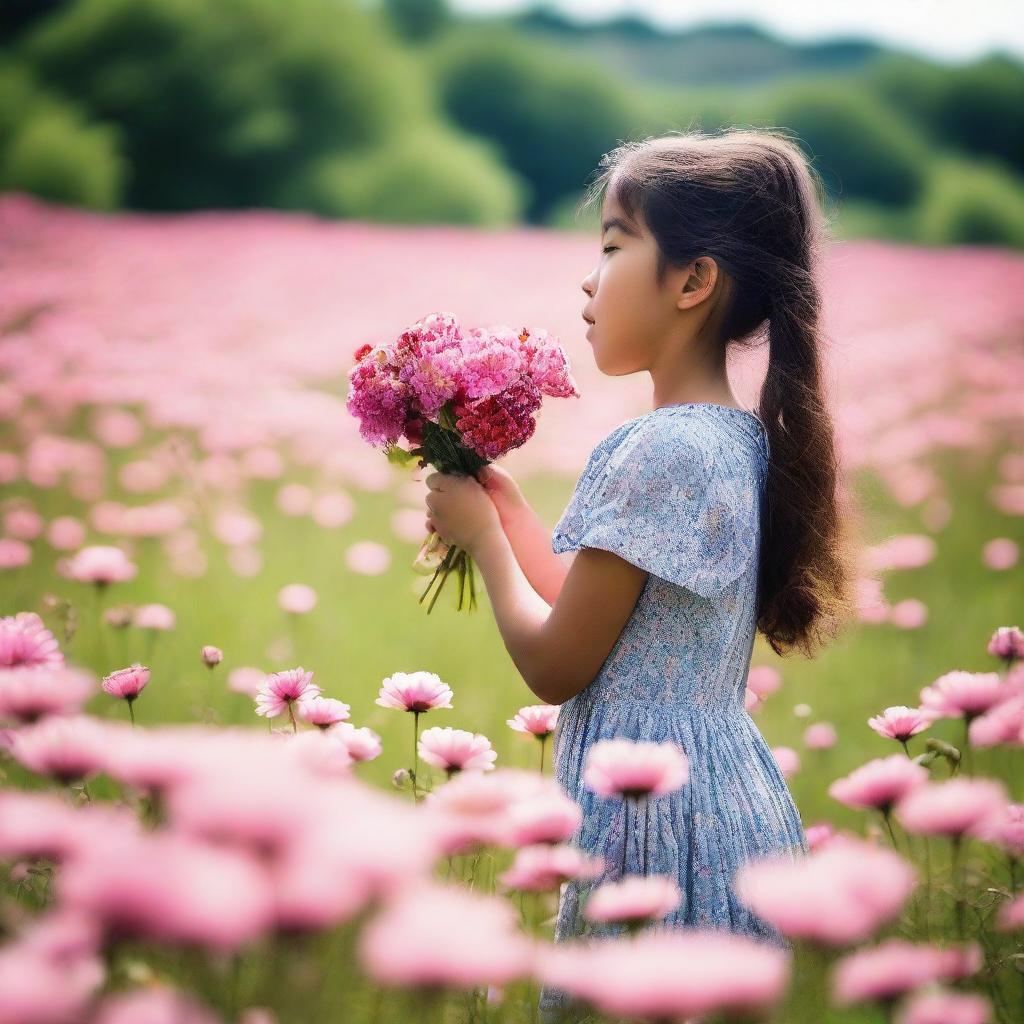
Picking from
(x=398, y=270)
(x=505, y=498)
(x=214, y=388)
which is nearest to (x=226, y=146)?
(x=398, y=270)

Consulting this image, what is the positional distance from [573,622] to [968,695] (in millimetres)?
322

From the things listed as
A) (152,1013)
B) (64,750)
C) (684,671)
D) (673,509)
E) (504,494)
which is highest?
(504,494)

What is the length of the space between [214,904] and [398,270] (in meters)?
5.19

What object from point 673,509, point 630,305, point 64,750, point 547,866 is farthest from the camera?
point 630,305

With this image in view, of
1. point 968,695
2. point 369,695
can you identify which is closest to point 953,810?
point 968,695

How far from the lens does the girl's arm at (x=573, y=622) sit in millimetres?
940

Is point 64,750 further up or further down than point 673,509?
further down

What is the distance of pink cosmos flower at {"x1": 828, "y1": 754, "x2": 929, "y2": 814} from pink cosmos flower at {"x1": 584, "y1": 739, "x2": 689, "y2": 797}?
0.12 meters

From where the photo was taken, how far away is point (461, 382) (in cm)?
101

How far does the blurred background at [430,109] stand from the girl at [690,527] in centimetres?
706

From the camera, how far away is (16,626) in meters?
0.75

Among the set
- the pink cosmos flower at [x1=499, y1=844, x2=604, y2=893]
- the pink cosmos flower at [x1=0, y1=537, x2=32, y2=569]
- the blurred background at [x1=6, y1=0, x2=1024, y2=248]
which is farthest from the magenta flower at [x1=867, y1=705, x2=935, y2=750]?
→ the blurred background at [x1=6, y1=0, x2=1024, y2=248]

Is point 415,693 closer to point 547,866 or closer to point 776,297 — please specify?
point 547,866

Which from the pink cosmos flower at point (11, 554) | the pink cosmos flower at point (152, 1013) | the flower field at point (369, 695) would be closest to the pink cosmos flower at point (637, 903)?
the flower field at point (369, 695)
